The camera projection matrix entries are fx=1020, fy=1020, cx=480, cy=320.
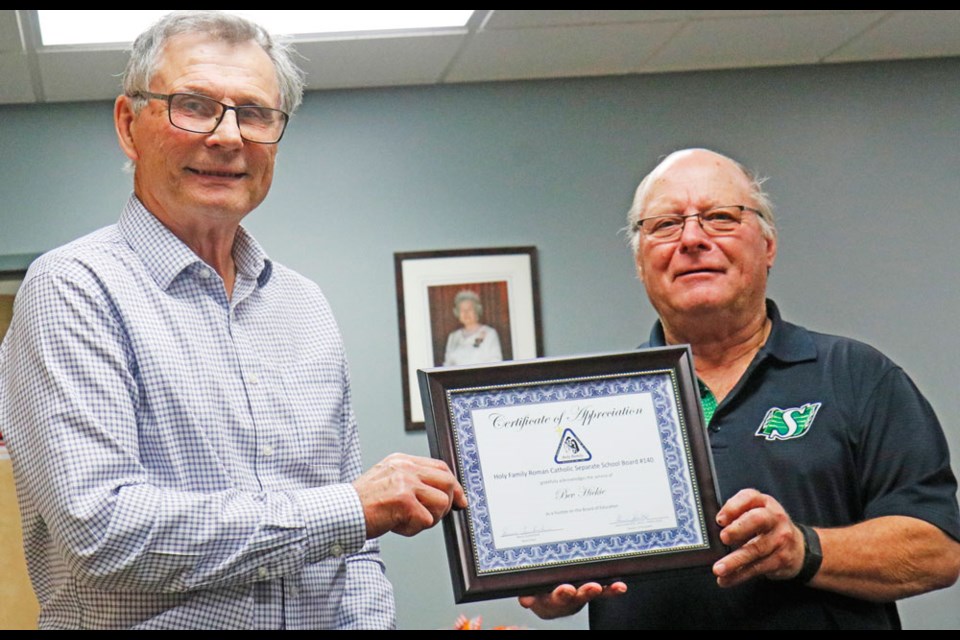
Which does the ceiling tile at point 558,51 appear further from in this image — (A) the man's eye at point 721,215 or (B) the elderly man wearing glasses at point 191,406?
(B) the elderly man wearing glasses at point 191,406

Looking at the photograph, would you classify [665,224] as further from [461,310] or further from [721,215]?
[461,310]

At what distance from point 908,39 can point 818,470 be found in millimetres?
2768

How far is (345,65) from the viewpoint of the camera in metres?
3.57

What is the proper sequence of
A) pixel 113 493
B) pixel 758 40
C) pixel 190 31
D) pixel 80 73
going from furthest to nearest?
pixel 758 40
pixel 80 73
pixel 190 31
pixel 113 493

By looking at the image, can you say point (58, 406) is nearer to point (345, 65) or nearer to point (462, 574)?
point (462, 574)

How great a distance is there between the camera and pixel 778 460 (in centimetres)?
160

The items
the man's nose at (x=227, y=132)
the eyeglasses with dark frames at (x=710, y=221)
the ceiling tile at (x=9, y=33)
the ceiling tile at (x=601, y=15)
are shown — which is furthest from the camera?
the ceiling tile at (x=601, y=15)

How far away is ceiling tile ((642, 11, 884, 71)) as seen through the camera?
3461mm

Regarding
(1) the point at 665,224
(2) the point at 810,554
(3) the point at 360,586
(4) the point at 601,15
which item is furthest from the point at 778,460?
(4) the point at 601,15

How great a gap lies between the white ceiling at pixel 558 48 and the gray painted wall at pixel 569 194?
0.34 ft

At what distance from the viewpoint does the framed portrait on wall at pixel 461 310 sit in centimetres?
378

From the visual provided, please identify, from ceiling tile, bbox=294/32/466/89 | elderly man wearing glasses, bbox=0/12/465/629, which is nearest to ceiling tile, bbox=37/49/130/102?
ceiling tile, bbox=294/32/466/89

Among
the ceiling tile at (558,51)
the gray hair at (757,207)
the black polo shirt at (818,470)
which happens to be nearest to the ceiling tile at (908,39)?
the ceiling tile at (558,51)

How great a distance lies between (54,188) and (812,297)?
113 inches
